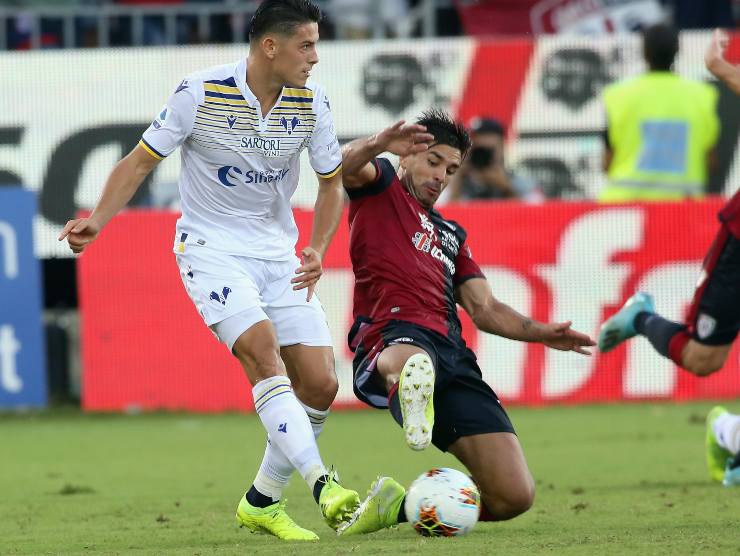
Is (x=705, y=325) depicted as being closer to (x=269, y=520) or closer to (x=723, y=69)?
(x=723, y=69)

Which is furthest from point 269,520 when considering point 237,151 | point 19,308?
point 19,308

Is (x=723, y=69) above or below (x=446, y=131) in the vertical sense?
above

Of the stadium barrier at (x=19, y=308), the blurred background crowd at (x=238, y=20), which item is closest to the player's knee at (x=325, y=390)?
the stadium barrier at (x=19, y=308)

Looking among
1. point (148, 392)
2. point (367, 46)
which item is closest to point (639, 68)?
point (367, 46)

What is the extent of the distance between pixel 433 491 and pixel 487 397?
68cm

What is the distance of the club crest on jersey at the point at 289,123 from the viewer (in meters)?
6.82

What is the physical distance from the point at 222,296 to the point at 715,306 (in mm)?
2878

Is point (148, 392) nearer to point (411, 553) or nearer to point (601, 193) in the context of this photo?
point (601, 193)

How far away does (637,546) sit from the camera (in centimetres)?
584

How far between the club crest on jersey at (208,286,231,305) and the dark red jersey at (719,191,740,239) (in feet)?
9.18

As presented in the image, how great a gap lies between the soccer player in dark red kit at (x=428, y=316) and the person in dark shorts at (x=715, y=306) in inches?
59.1

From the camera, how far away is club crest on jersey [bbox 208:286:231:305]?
21.7 feet

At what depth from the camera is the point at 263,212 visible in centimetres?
696

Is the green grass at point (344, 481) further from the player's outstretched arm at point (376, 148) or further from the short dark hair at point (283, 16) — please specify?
the short dark hair at point (283, 16)
